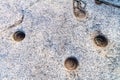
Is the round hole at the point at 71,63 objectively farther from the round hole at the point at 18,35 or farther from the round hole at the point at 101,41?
the round hole at the point at 18,35

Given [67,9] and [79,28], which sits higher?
[67,9]

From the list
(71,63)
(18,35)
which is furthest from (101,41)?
(18,35)

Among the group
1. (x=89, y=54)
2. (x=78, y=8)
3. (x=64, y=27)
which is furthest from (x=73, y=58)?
(x=78, y=8)

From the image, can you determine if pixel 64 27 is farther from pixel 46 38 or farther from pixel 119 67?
pixel 119 67

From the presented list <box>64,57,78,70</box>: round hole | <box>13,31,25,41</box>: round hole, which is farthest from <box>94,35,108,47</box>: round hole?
<box>13,31,25,41</box>: round hole

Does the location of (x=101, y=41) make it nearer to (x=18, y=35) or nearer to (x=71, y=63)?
(x=71, y=63)
